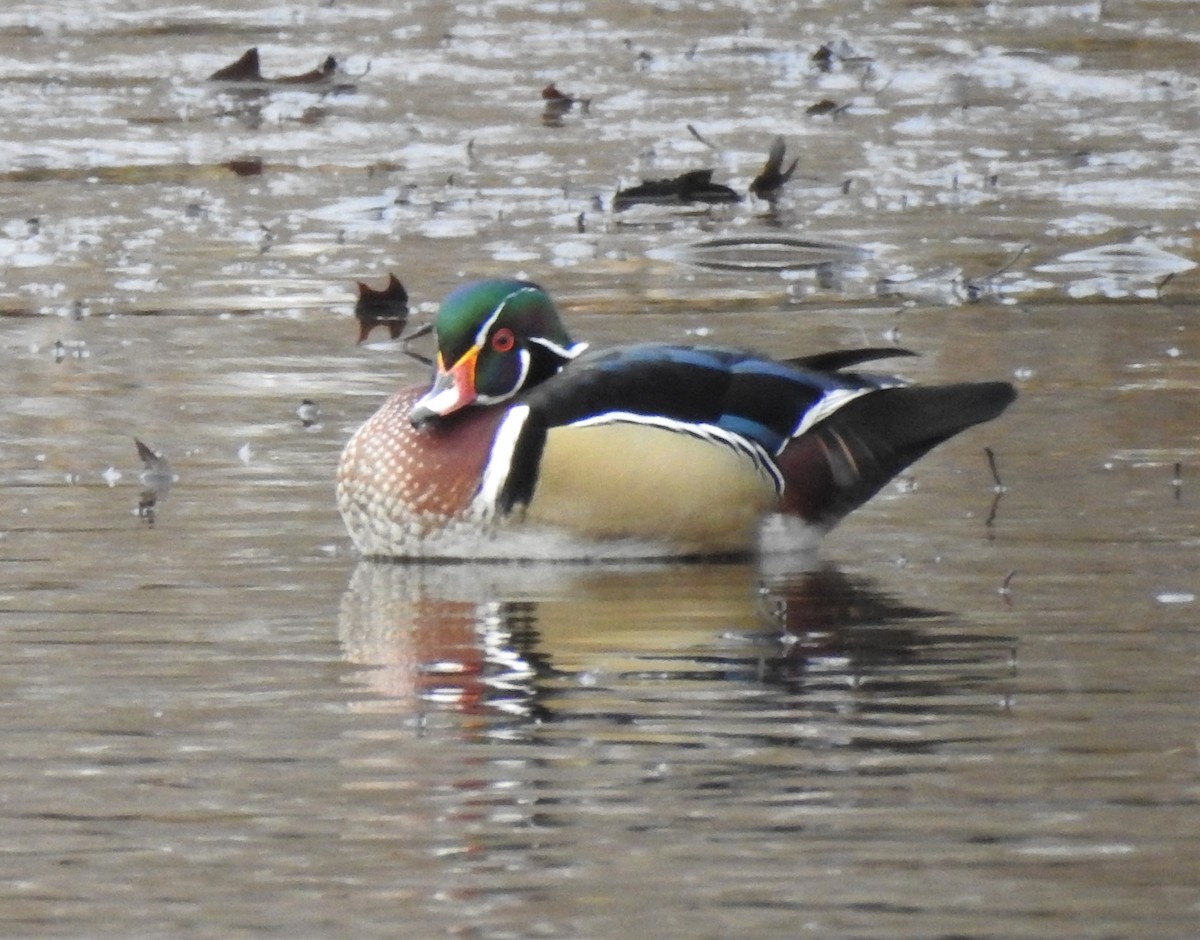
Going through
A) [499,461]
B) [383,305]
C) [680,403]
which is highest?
[680,403]

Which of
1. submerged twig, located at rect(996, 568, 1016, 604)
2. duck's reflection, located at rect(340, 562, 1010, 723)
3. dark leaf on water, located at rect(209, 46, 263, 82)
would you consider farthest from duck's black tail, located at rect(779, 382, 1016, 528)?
dark leaf on water, located at rect(209, 46, 263, 82)

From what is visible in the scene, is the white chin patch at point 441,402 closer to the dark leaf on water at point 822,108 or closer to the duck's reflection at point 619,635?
the duck's reflection at point 619,635

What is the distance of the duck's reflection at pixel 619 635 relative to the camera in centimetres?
618

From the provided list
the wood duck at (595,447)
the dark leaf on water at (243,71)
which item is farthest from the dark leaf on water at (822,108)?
the wood duck at (595,447)

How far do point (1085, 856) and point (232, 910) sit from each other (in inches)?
51.1

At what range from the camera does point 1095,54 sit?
60.8 ft

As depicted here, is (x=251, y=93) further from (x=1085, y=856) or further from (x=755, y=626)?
(x=1085, y=856)

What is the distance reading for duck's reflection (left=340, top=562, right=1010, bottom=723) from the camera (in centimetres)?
618

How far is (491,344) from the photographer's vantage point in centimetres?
783

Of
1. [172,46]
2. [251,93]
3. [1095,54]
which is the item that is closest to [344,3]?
[172,46]

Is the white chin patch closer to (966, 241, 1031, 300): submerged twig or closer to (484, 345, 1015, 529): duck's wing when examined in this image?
(484, 345, 1015, 529): duck's wing

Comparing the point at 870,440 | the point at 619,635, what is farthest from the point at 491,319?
the point at 619,635

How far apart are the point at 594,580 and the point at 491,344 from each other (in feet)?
2.42

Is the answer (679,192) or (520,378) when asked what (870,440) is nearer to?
(520,378)
